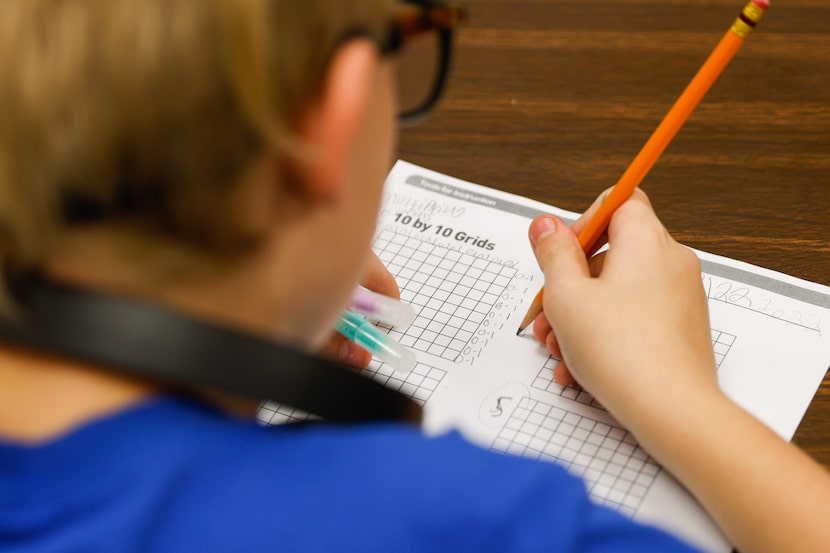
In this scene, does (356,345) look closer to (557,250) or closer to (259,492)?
(557,250)

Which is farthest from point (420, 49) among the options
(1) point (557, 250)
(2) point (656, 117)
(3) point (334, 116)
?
(2) point (656, 117)

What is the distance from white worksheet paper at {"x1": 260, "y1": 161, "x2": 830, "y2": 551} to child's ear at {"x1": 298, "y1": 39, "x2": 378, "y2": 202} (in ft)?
0.71

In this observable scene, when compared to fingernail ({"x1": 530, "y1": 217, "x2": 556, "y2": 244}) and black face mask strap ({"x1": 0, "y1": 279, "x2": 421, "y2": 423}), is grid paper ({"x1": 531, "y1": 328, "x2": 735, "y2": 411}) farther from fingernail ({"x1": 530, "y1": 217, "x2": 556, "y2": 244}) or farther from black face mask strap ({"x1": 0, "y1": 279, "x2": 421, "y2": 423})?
black face mask strap ({"x1": 0, "y1": 279, "x2": 421, "y2": 423})

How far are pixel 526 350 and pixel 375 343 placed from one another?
0.11 meters

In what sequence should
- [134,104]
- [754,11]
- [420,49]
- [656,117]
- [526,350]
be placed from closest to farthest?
[134,104] < [420,49] < [754,11] < [526,350] < [656,117]

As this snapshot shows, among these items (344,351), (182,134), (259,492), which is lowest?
(344,351)

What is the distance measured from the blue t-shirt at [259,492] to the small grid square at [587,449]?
0.51 feet

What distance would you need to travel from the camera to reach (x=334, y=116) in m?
0.41

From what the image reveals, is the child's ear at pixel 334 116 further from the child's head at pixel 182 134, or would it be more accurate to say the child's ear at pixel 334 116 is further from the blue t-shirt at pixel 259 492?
the blue t-shirt at pixel 259 492

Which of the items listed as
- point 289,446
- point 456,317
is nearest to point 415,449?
point 289,446

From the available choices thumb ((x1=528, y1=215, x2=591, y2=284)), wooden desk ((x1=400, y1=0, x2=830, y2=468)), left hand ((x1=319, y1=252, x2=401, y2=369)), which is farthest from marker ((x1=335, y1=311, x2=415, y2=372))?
wooden desk ((x1=400, y1=0, x2=830, y2=468))

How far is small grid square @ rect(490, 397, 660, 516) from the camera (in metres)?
0.60

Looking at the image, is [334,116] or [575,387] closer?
[334,116]

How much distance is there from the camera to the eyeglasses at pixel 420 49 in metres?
0.47
